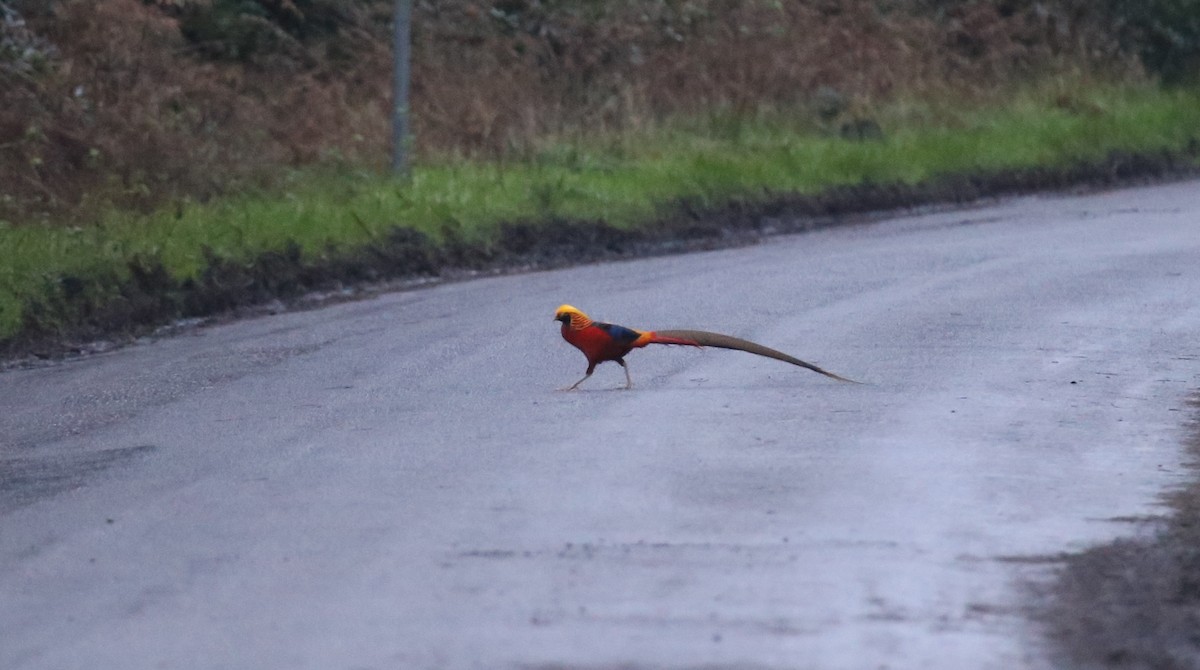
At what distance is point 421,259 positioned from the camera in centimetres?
1647

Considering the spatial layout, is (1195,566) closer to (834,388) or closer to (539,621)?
(539,621)

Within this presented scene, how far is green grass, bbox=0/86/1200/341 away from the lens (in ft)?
51.8

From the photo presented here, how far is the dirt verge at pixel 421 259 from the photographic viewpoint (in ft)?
45.2

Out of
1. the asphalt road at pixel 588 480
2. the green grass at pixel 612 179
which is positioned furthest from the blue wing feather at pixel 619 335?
the green grass at pixel 612 179

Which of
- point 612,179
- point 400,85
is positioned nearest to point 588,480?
point 400,85

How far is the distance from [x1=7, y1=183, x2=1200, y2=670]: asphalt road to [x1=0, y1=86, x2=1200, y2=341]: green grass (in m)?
1.86

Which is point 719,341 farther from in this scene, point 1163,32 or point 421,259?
point 1163,32

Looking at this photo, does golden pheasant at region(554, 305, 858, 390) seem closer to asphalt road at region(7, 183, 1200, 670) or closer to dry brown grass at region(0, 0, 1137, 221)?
asphalt road at region(7, 183, 1200, 670)

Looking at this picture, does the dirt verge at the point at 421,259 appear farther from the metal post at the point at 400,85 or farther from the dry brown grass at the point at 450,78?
the dry brown grass at the point at 450,78

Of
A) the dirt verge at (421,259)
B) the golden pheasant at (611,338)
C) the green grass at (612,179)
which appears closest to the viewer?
the golden pheasant at (611,338)

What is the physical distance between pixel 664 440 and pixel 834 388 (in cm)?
169

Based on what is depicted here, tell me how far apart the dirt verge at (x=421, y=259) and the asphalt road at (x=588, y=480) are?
0.69m

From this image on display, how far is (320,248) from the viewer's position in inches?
642

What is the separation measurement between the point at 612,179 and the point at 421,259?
173 inches
